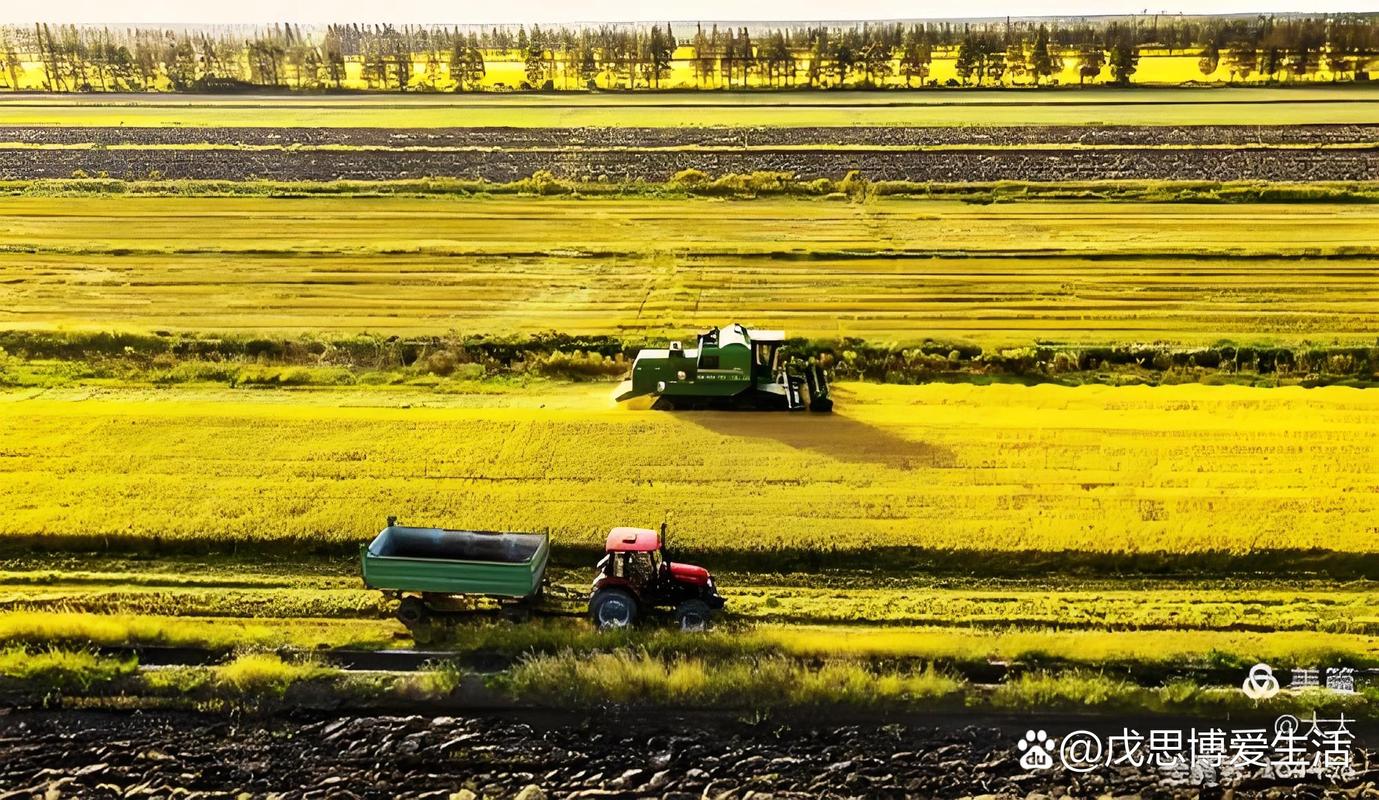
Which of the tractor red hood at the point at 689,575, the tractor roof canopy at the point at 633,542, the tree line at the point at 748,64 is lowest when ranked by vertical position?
the tractor red hood at the point at 689,575

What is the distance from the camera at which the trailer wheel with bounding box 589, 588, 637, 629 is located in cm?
1502

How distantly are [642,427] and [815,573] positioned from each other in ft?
19.2

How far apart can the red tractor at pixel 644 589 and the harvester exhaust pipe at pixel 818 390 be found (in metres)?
7.88

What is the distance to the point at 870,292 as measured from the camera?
103ft

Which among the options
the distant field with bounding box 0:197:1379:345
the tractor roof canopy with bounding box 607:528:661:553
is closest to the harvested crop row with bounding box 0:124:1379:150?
the distant field with bounding box 0:197:1379:345

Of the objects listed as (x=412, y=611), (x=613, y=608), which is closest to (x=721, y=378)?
(x=613, y=608)

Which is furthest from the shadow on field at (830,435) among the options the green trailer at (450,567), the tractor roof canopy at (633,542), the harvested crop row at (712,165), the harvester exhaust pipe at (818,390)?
the harvested crop row at (712,165)

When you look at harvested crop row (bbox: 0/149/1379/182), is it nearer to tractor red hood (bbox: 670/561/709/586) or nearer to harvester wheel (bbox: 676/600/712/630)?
tractor red hood (bbox: 670/561/709/586)

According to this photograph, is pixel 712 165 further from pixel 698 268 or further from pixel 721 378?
pixel 721 378

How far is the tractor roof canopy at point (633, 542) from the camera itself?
14.9 metres

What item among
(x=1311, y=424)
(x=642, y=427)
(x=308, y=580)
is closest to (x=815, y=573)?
(x=642, y=427)

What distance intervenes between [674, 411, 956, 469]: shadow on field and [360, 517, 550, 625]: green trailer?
661 cm

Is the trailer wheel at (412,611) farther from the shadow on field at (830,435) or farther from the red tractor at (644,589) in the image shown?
the shadow on field at (830,435)

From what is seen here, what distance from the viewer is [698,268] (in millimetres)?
34156
